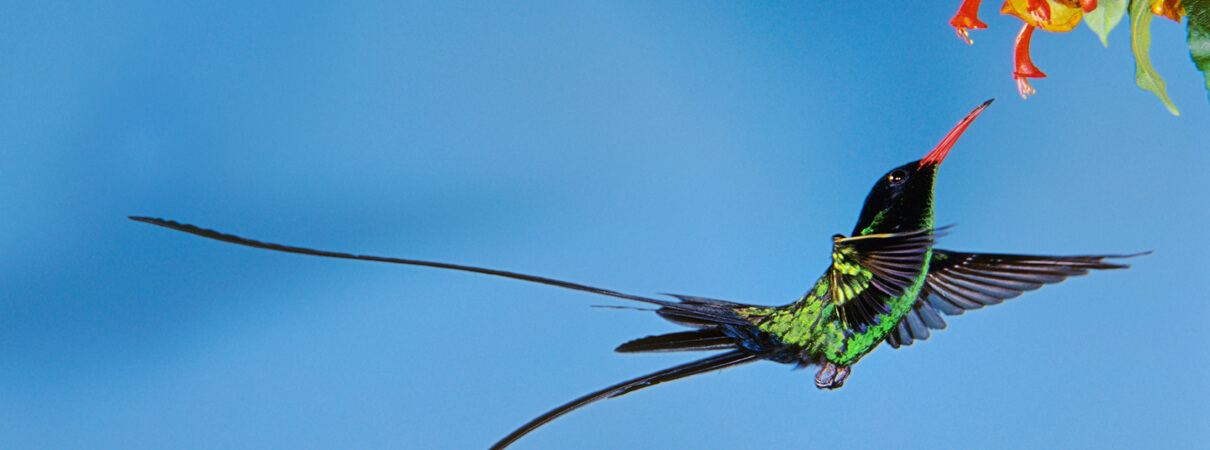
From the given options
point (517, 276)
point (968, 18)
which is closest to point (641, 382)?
point (517, 276)

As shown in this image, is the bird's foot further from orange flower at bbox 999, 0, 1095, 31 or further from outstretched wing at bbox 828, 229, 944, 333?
orange flower at bbox 999, 0, 1095, 31

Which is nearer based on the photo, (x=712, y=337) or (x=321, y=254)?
(x=321, y=254)

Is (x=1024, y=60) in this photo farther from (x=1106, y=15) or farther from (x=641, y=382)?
(x=641, y=382)

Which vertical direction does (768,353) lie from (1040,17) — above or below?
below

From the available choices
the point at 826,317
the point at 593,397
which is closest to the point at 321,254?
the point at 593,397

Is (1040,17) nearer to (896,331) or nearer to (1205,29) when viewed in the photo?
(1205,29)

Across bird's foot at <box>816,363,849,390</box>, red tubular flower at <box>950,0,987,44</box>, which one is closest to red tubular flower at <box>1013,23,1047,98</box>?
red tubular flower at <box>950,0,987,44</box>
